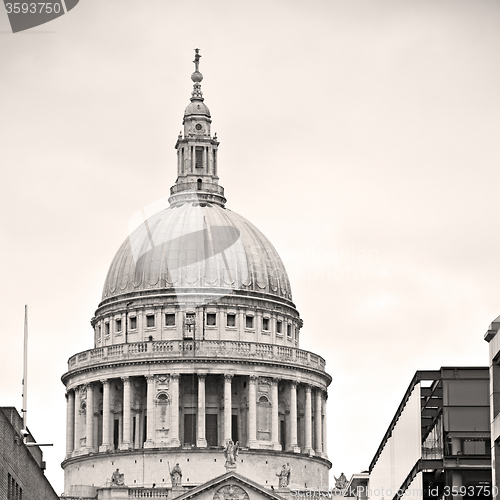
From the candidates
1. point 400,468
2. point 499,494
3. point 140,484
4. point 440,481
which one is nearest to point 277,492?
point 140,484

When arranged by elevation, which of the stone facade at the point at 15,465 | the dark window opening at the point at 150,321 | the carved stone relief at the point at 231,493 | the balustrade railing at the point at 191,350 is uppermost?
the dark window opening at the point at 150,321

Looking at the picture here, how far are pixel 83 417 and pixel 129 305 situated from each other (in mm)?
10194

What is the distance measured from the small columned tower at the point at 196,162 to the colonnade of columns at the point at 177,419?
58.4 feet

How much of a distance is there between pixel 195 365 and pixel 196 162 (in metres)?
19.9

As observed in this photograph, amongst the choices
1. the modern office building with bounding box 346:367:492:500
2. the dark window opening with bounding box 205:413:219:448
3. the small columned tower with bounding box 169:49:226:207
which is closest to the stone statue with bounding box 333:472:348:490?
the dark window opening with bounding box 205:413:219:448

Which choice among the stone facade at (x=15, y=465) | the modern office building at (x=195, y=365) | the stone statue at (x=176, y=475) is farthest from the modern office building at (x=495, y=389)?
the modern office building at (x=195, y=365)

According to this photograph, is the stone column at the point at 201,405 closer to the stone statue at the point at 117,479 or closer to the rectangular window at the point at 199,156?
the stone statue at the point at 117,479

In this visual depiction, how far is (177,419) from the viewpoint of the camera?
169000 mm

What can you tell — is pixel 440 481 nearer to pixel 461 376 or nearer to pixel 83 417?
pixel 461 376

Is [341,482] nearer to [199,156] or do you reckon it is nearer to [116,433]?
[116,433]

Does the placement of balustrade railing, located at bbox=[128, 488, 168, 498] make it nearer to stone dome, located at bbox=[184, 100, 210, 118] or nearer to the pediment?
the pediment

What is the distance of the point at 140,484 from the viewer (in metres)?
165

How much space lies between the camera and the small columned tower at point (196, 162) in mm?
180000

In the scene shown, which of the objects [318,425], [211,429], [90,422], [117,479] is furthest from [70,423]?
[318,425]
